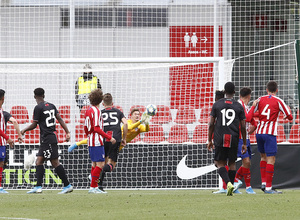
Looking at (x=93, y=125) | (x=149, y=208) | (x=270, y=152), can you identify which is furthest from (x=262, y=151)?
(x=149, y=208)

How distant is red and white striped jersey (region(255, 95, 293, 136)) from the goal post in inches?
74.2

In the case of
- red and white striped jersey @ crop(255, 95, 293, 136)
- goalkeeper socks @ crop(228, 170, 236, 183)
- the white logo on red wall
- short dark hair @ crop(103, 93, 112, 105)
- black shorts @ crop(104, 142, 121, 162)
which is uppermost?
the white logo on red wall

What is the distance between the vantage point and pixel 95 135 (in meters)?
11.1

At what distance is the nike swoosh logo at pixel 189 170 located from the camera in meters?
13.4

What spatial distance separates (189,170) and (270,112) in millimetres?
2772

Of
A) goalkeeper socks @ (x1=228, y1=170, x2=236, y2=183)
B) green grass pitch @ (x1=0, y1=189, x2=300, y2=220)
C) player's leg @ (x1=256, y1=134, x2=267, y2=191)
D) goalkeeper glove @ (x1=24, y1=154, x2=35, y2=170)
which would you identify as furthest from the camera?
goalkeeper glove @ (x1=24, y1=154, x2=35, y2=170)

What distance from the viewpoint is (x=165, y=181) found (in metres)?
13.6

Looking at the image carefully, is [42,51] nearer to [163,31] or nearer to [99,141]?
[163,31]

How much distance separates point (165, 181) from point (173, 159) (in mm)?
471

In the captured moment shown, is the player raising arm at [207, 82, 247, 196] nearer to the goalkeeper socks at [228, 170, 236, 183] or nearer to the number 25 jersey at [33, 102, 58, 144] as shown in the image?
the goalkeeper socks at [228, 170, 236, 183]

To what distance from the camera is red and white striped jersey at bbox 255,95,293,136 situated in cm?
1116

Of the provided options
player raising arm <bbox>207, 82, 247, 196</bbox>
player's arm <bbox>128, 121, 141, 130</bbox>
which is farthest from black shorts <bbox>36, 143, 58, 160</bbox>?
player raising arm <bbox>207, 82, 247, 196</bbox>

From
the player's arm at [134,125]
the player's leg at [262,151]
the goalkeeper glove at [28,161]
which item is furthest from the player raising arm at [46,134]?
Result: the player's leg at [262,151]

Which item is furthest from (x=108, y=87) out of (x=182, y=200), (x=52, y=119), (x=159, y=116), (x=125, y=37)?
(x=182, y=200)
